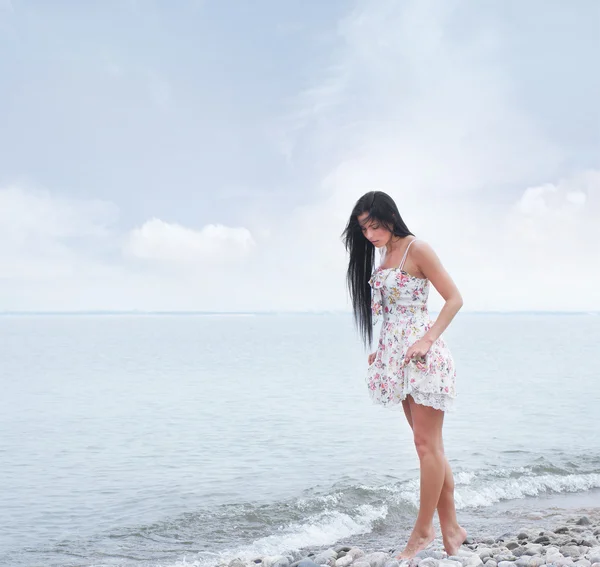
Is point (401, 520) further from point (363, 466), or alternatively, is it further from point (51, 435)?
point (51, 435)

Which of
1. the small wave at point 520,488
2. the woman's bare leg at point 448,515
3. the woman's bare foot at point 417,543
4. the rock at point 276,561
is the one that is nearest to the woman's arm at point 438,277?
the woman's bare leg at point 448,515

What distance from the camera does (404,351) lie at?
4.48m

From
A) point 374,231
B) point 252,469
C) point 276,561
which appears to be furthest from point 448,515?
point 252,469

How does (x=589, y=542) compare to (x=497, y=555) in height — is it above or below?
below

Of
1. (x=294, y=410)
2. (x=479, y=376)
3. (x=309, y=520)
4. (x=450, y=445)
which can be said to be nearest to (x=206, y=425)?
(x=294, y=410)

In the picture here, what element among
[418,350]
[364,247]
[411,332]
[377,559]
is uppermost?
[364,247]

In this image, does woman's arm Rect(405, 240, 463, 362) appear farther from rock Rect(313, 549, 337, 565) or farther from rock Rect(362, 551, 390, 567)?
rock Rect(313, 549, 337, 565)

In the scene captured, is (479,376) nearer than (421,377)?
No

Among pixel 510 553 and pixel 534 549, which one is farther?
pixel 534 549

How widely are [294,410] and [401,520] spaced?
29.4 ft

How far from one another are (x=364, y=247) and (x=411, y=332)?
646mm

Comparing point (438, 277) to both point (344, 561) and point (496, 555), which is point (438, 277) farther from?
point (344, 561)

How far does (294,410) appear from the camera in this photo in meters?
16.7

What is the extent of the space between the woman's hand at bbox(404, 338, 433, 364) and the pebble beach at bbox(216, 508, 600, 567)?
123cm
